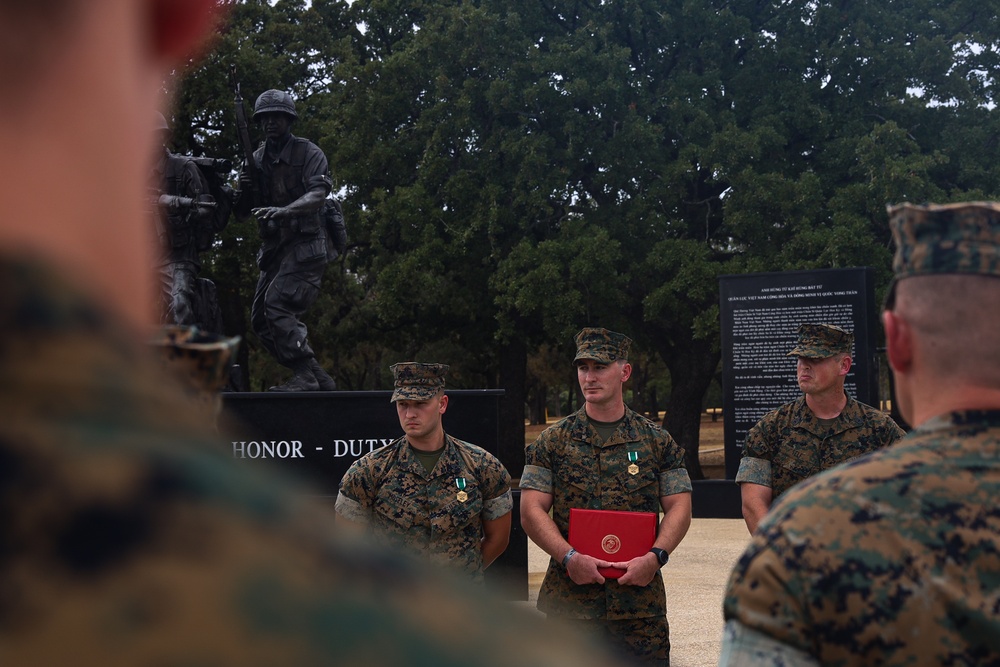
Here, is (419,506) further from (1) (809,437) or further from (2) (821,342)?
(2) (821,342)

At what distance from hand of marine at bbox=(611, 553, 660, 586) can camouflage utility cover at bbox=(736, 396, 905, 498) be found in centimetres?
94

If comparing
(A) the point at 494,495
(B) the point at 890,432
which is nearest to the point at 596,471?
(A) the point at 494,495

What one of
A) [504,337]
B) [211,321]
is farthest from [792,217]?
[211,321]

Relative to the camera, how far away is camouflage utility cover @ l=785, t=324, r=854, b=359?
20.8 ft

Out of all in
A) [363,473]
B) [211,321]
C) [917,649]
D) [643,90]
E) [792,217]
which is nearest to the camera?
[917,649]

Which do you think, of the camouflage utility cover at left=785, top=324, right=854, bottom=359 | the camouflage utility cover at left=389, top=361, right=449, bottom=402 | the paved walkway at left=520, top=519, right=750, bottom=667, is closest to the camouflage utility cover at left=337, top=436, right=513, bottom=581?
the camouflage utility cover at left=389, top=361, right=449, bottom=402

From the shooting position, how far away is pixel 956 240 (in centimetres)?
207

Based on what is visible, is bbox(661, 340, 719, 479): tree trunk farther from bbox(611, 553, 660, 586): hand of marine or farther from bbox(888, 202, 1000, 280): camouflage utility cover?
bbox(888, 202, 1000, 280): camouflage utility cover

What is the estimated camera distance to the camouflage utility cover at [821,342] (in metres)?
6.33

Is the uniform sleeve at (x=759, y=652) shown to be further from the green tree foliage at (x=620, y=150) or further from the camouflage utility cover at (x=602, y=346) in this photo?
the green tree foliage at (x=620, y=150)

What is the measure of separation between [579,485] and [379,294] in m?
16.5

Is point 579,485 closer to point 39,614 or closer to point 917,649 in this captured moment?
point 917,649

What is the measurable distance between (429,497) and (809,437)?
7.51ft

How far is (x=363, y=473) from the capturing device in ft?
19.1
